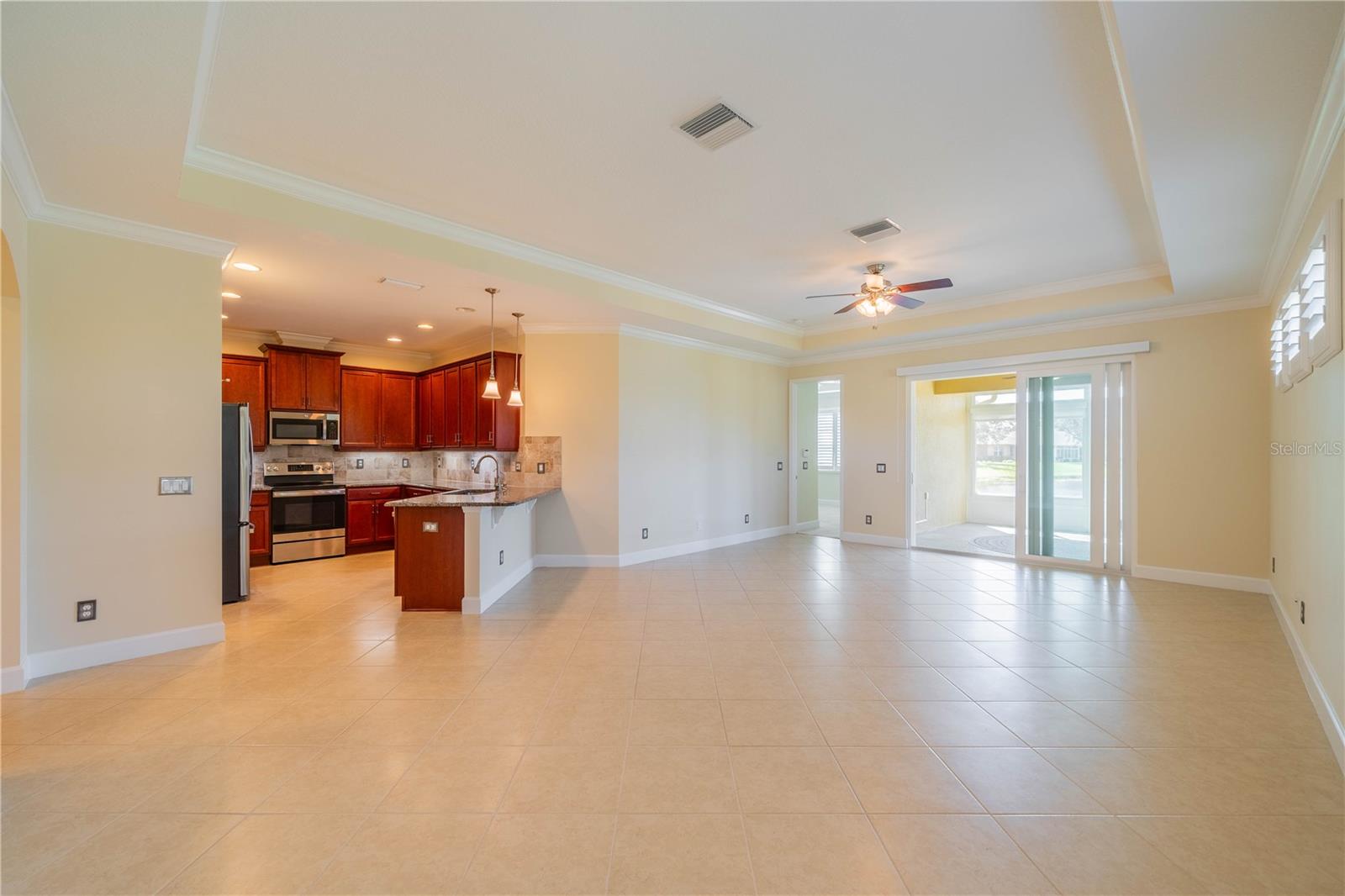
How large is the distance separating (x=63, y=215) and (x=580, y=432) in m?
4.01

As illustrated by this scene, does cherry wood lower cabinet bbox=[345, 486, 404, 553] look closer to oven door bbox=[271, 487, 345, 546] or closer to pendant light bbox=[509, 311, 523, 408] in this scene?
oven door bbox=[271, 487, 345, 546]

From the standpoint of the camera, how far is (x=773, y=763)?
7.29ft

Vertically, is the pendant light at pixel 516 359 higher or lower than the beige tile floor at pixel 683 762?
higher

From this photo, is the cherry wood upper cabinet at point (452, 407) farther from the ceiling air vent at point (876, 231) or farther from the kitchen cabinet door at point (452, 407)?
the ceiling air vent at point (876, 231)

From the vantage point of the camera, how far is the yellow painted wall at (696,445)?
20.2 feet

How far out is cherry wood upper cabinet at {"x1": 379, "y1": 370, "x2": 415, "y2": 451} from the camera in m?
7.41

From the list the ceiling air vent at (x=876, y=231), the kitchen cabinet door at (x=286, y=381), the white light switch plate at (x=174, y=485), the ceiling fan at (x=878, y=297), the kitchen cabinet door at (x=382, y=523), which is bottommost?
the kitchen cabinet door at (x=382, y=523)

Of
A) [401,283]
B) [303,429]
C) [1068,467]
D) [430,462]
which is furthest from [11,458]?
[1068,467]

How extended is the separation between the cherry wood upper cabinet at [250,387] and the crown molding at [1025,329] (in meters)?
7.06

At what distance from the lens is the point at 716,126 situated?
9.02 feet

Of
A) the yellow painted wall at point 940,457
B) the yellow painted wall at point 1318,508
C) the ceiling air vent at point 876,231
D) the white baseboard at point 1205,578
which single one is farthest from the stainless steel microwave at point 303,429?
the white baseboard at point 1205,578

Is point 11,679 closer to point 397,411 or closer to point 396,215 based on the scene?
point 396,215

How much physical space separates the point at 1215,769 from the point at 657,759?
7.44 ft

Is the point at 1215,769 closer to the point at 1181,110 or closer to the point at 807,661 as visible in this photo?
the point at 807,661
